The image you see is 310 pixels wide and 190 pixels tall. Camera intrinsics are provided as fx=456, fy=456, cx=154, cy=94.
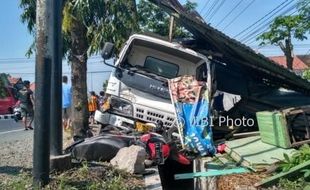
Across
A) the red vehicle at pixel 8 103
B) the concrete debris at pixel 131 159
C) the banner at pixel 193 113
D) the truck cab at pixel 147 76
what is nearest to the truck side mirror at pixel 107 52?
the truck cab at pixel 147 76

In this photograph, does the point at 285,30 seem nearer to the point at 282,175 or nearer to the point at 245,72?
the point at 245,72

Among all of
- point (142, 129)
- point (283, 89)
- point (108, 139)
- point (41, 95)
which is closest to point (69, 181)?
point (41, 95)

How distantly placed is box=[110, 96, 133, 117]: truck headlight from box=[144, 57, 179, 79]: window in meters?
0.82

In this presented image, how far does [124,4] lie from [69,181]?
8.16m

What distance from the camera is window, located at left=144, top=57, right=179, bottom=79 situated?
28.7 ft

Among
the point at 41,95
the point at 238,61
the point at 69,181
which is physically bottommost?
the point at 69,181

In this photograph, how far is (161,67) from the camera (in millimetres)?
8805

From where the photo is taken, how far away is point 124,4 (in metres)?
12.5

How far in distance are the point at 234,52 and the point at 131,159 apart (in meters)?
3.50

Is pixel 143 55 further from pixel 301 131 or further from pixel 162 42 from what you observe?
pixel 301 131

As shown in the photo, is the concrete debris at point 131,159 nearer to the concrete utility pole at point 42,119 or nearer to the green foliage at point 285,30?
the concrete utility pole at point 42,119

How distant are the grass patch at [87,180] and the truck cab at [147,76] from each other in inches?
97.2

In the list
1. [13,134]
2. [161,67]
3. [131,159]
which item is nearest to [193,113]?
[161,67]

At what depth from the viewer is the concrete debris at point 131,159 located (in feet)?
19.7
